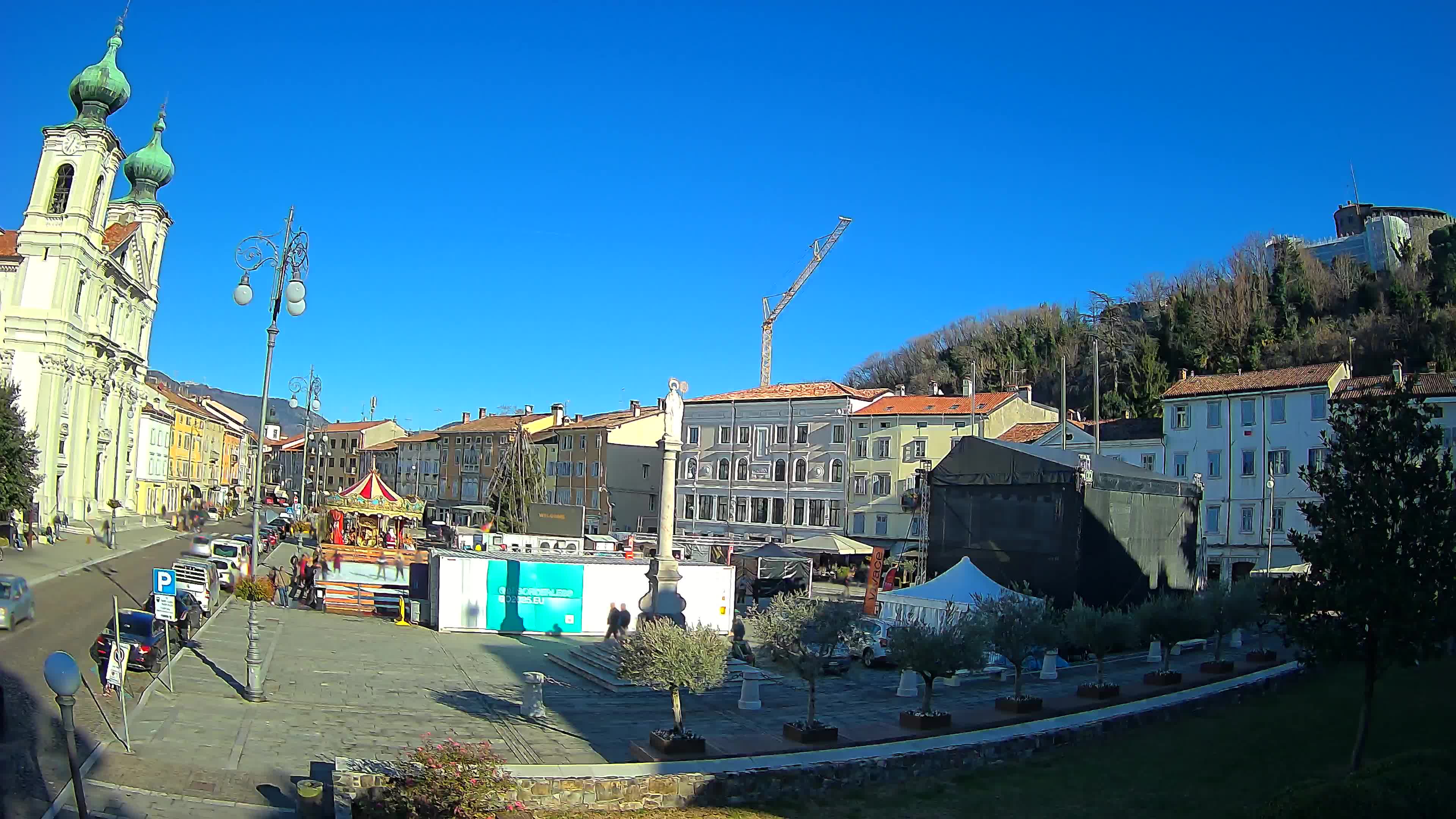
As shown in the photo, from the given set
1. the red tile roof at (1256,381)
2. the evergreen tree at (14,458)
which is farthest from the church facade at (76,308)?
the red tile roof at (1256,381)

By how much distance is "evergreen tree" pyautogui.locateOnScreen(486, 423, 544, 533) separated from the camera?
55.7m

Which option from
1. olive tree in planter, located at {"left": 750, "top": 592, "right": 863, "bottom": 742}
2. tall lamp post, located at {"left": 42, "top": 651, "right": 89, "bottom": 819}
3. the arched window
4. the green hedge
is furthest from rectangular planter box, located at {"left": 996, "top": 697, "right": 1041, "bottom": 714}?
the arched window

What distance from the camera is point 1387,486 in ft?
49.0

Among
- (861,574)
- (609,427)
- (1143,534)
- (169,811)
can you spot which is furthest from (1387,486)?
(609,427)

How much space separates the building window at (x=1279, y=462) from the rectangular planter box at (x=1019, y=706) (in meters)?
35.3

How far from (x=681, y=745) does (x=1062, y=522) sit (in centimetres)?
2292

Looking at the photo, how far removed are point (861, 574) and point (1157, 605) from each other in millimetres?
30747

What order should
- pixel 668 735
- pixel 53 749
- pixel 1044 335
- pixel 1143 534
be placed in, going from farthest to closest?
1. pixel 1044 335
2. pixel 1143 534
3. pixel 668 735
4. pixel 53 749

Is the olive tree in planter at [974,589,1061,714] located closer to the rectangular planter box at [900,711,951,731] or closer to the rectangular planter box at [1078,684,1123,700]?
the rectangular planter box at [1078,684,1123,700]

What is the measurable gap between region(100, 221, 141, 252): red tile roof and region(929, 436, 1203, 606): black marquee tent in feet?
179

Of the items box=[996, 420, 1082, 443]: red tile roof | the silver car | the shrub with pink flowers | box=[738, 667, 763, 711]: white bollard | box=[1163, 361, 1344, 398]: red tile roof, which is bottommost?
box=[738, 667, 763, 711]: white bollard

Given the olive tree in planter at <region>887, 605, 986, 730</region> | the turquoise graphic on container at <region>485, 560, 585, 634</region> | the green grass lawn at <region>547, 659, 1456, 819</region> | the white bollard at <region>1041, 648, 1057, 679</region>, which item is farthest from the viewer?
the turquoise graphic on container at <region>485, 560, 585, 634</region>

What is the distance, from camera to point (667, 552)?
24.7m

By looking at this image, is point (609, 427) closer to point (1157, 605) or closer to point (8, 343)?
point (8, 343)
